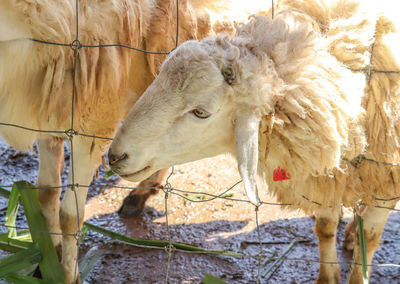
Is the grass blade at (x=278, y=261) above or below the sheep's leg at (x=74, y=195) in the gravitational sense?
below

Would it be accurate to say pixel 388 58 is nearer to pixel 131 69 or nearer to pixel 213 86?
pixel 213 86

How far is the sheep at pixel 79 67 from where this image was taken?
6.95 feet

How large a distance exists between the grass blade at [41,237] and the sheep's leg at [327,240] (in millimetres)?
1491

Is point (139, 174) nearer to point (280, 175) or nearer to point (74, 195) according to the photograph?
point (280, 175)

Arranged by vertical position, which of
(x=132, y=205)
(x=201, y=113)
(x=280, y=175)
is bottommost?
(x=132, y=205)

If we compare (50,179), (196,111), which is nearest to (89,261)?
(50,179)

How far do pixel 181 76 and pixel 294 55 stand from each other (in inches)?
18.9

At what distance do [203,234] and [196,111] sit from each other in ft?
5.93

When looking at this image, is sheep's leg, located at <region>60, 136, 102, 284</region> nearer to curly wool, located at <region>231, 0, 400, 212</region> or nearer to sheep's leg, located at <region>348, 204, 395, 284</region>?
curly wool, located at <region>231, 0, 400, 212</region>

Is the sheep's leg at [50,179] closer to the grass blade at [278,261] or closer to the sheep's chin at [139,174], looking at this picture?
the sheep's chin at [139,174]

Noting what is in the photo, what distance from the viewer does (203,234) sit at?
3.32 metres

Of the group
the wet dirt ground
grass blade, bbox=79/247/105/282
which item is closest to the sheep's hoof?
the wet dirt ground

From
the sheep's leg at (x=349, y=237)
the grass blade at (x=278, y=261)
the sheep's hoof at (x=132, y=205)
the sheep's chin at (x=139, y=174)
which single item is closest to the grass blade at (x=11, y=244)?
the sheep's hoof at (x=132, y=205)

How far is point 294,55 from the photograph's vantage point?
1.79 m
